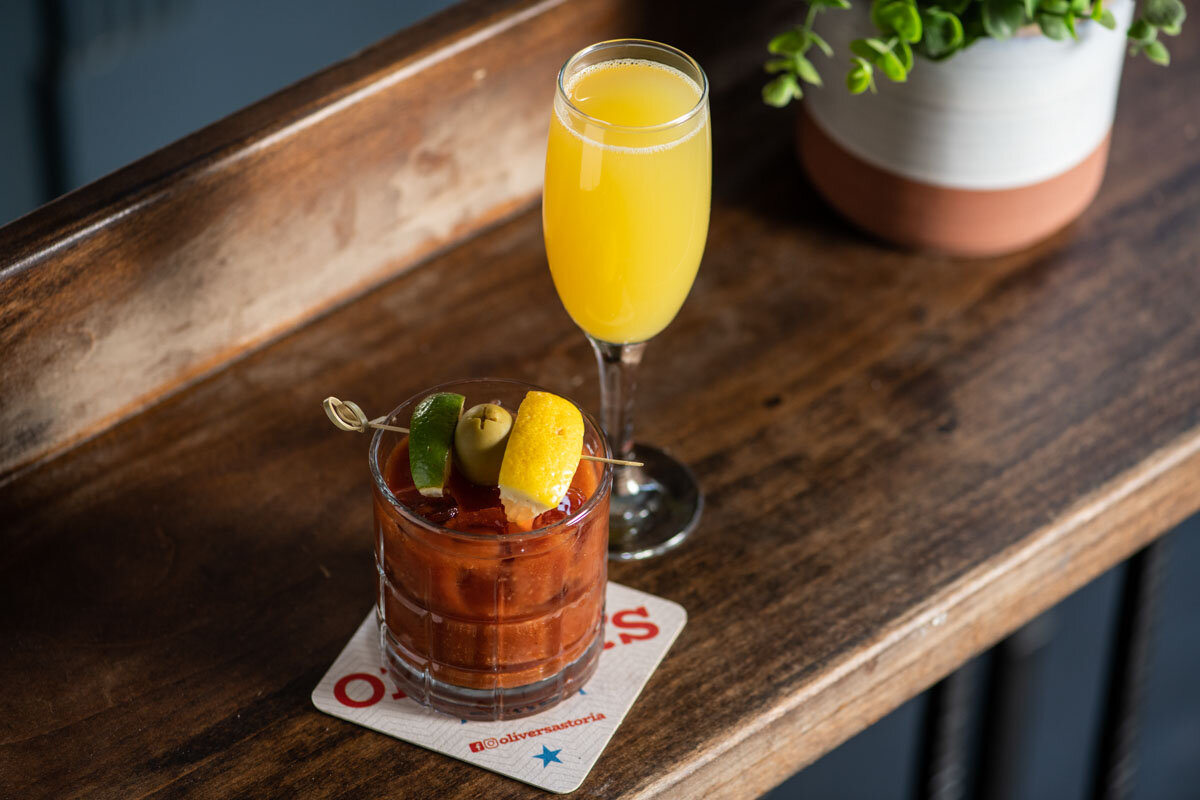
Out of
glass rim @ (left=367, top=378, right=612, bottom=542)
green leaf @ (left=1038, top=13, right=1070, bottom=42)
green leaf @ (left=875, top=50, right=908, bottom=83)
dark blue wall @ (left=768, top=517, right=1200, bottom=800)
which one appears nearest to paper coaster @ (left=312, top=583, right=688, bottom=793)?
glass rim @ (left=367, top=378, right=612, bottom=542)

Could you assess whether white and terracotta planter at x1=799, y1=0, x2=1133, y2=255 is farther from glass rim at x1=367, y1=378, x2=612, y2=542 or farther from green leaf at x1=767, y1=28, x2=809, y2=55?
glass rim at x1=367, y1=378, x2=612, y2=542

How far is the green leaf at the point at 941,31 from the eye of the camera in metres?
1.08

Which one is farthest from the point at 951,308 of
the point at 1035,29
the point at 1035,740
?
the point at 1035,740

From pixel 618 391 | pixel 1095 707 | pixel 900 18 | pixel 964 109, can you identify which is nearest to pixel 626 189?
pixel 618 391

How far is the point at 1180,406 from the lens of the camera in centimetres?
115

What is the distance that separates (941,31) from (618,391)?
0.39m

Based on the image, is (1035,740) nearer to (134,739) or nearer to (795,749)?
(795,749)

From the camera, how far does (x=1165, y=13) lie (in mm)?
1124

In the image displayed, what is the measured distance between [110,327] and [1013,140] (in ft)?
2.56

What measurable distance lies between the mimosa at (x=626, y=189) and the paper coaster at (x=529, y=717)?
0.23 m

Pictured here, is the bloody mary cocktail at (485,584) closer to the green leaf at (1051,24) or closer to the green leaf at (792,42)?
the green leaf at (792,42)

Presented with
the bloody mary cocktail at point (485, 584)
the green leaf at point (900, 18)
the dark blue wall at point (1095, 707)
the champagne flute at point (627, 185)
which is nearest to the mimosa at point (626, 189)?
the champagne flute at point (627, 185)

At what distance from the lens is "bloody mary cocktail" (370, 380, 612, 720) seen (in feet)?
2.70

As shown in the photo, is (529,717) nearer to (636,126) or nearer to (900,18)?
(636,126)
